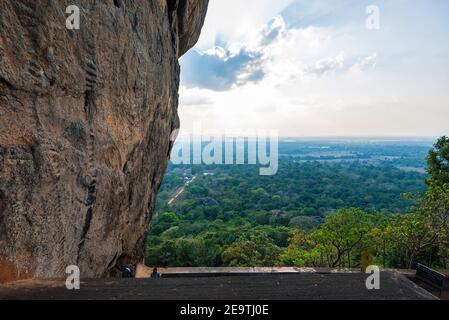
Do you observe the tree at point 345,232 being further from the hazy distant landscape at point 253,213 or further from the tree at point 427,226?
the tree at point 427,226

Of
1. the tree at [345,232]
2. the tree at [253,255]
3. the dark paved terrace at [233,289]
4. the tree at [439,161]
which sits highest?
the tree at [439,161]

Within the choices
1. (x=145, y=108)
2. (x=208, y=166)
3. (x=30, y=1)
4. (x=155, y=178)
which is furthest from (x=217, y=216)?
(x=208, y=166)

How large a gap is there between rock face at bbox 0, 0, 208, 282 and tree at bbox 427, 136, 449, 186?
50.1 feet

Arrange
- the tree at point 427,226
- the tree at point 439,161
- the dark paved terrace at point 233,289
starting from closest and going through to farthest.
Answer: the dark paved terrace at point 233,289 < the tree at point 427,226 < the tree at point 439,161

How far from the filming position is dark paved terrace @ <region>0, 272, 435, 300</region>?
10.3ft

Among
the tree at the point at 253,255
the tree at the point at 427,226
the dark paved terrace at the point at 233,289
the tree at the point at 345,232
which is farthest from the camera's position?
the tree at the point at 253,255

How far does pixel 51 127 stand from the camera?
4316mm

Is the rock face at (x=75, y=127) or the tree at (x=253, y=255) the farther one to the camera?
the tree at (x=253, y=255)

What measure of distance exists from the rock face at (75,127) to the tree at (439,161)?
15257 mm

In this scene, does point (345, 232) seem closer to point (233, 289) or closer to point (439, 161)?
point (439, 161)

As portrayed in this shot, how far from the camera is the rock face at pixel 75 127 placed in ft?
12.3

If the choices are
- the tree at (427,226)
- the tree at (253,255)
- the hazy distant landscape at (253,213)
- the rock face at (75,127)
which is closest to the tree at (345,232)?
the hazy distant landscape at (253,213)

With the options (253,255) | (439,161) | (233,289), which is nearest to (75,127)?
(233,289)
